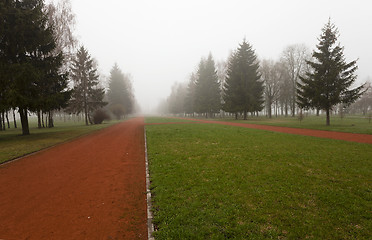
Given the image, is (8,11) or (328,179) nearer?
(328,179)

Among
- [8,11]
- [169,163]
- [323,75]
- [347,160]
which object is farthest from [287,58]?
[8,11]

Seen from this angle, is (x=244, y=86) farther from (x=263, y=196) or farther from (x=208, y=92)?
(x=263, y=196)

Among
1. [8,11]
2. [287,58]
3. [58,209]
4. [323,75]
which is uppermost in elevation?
[287,58]

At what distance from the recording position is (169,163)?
7.70m

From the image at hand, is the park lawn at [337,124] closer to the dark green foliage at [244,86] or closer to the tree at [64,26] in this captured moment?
the dark green foliage at [244,86]

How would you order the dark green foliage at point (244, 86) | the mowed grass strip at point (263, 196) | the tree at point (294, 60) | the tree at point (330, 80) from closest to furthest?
1. the mowed grass strip at point (263, 196)
2. the tree at point (330, 80)
3. the dark green foliage at point (244, 86)
4. the tree at point (294, 60)

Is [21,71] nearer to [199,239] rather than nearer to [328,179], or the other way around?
[199,239]

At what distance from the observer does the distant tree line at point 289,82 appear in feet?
71.2

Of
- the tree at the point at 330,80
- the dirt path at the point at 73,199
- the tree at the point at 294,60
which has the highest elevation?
the tree at the point at 294,60

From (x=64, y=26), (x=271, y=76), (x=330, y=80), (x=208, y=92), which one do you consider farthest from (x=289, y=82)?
(x=64, y=26)

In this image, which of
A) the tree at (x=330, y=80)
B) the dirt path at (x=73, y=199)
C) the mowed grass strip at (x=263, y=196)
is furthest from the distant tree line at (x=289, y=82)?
the dirt path at (x=73, y=199)

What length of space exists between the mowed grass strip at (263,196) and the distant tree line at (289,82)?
→ 18.0 meters

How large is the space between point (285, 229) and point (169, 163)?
515cm

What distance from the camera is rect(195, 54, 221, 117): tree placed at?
47.7m
